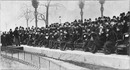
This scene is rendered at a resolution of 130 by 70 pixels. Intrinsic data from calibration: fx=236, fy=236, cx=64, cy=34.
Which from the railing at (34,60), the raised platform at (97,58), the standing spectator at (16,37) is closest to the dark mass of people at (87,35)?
the standing spectator at (16,37)

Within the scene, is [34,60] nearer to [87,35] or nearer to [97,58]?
[87,35]

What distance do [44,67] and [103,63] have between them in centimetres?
274

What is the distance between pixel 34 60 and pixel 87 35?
10.6 feet

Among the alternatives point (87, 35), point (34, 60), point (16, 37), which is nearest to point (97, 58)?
point (87, 35)

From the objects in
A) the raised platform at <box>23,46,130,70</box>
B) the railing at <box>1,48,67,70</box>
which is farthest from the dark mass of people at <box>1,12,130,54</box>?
the railing at <box>1,48,67,70</box>

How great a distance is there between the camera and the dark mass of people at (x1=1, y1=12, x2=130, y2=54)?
36.9 ft

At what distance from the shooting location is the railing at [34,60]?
10.4 m

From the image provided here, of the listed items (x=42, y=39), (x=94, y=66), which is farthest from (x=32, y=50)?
(x=94, y=66)

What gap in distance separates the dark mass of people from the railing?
2414mm

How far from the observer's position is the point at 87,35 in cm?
1315

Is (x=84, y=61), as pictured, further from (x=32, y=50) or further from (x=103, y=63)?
(x=32, y=50)

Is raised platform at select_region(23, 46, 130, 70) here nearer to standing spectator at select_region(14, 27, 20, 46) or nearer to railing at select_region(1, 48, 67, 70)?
railing at select_region(1, 48, 67, 70)

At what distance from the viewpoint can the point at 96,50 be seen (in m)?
12.2

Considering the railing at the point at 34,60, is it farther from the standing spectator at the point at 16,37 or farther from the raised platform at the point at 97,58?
the standing spectator at the point at 16,37
